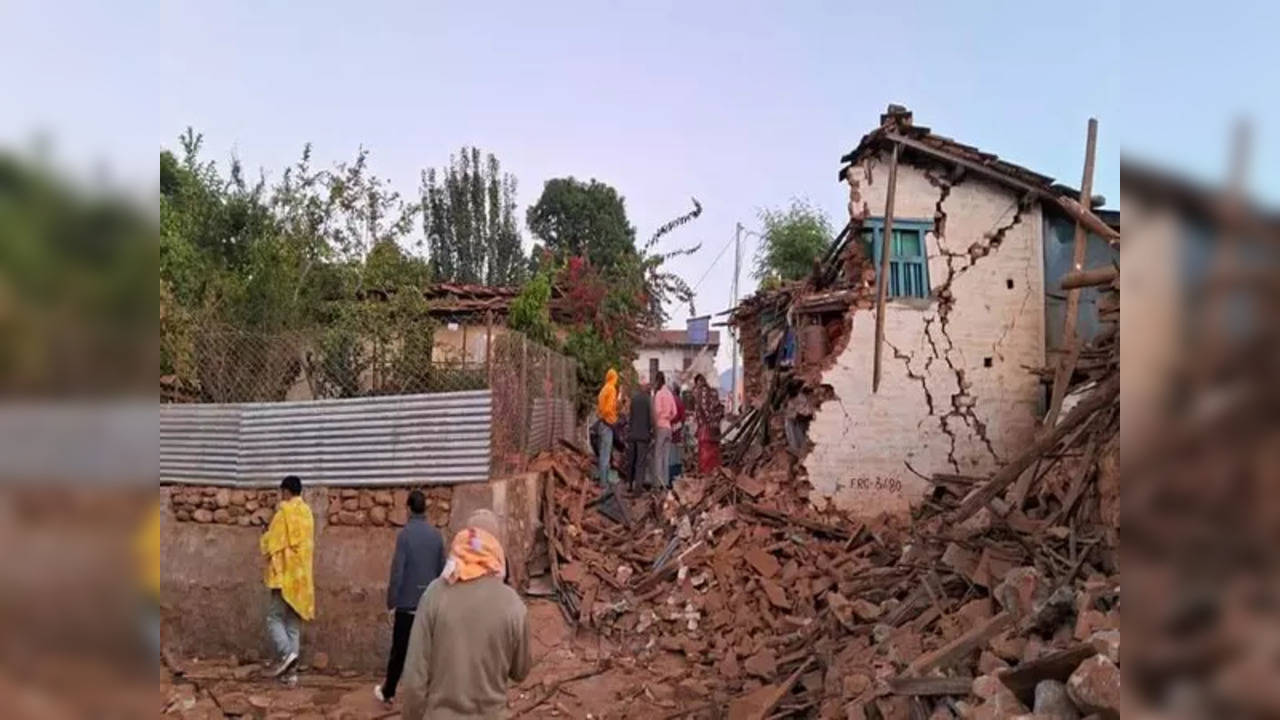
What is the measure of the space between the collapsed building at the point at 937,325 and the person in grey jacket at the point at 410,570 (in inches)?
275

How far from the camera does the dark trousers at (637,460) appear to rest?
44.6ft

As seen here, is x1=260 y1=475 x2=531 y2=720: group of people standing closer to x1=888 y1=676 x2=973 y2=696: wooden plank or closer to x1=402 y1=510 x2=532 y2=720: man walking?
x1=402 y1=510 x2=532 y2=720: man walking

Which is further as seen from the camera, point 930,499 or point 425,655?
point 930,499

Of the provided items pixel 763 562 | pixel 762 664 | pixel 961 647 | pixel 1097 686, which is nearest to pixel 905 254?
pixel 763 562

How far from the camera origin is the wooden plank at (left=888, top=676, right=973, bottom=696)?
18.7 ft

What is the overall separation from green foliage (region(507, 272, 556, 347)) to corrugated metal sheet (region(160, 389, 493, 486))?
22.5 feet

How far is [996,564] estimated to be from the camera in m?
7.73

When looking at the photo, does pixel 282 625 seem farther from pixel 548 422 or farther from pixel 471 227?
pixel 471 227

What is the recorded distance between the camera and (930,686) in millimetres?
5887

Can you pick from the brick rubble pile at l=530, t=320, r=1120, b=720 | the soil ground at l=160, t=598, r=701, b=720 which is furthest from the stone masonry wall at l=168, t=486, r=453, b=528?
the brick rubble pile at l=530, t=320, r=1120, b=720
